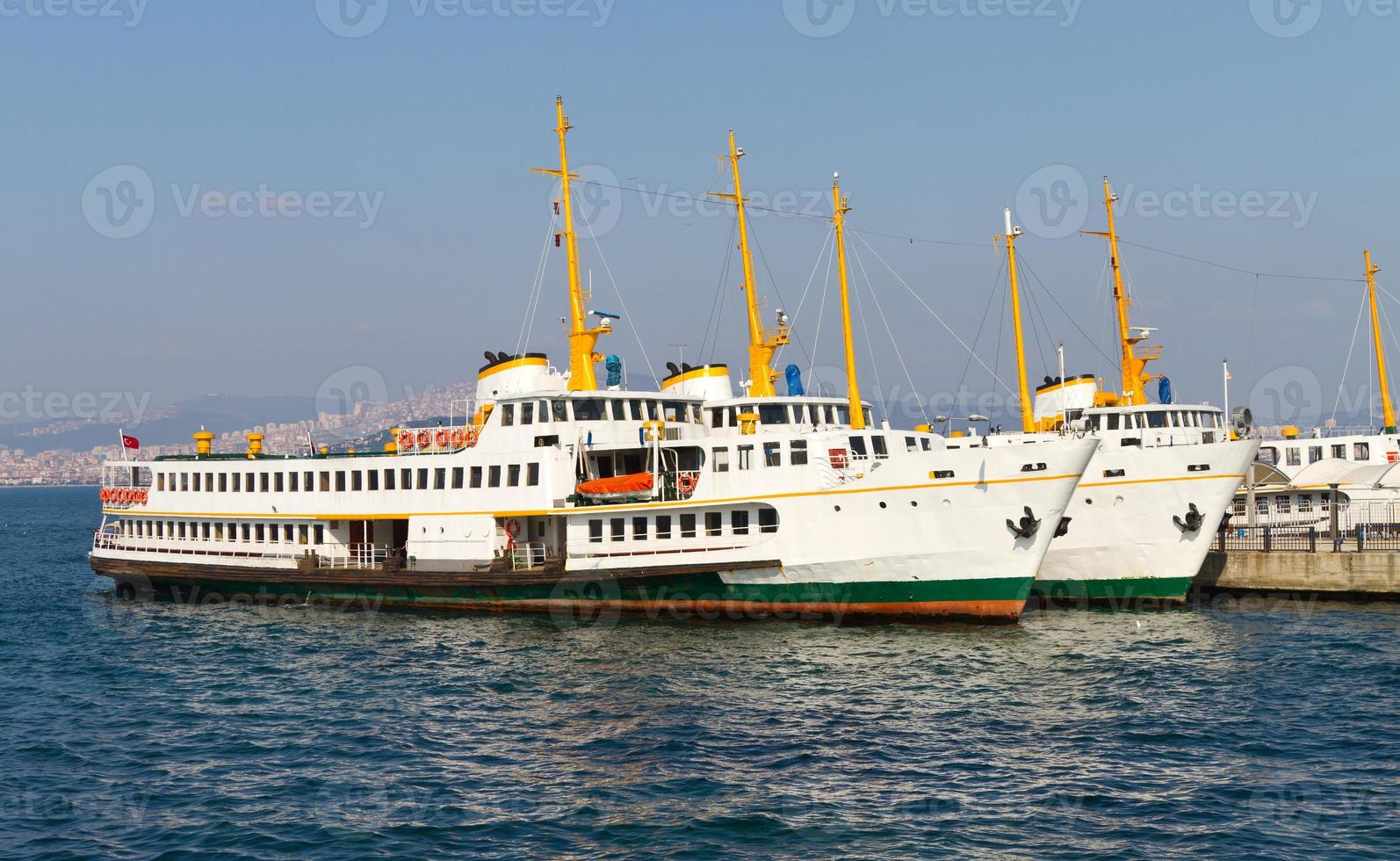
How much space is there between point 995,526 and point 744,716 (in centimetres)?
1050

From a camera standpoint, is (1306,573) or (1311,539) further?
(1311,539)

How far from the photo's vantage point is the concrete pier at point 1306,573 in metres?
35.2

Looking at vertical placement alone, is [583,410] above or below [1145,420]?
above

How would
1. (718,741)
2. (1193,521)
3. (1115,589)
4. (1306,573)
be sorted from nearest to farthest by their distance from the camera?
(718,741), (1193,521), (1115,589), (1306,573)

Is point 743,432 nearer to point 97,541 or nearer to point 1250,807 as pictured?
point 1250,807

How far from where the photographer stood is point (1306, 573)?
36406 millimetres

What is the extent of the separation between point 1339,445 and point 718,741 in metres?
35.9

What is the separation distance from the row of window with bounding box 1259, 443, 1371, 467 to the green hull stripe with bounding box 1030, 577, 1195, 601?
14.2m

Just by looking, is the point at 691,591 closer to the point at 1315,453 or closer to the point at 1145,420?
the point at 1145,420

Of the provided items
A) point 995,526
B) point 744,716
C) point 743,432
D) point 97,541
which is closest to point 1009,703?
point 744,716

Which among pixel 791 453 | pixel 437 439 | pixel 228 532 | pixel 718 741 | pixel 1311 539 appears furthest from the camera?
pixel 228 532

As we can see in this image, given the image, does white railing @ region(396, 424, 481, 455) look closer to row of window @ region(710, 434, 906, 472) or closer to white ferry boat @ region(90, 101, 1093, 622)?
white ferry boat @ region(90, 101, 1093, 622)

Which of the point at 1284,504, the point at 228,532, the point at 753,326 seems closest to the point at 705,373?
the point at 753,326

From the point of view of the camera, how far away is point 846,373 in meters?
36.0
